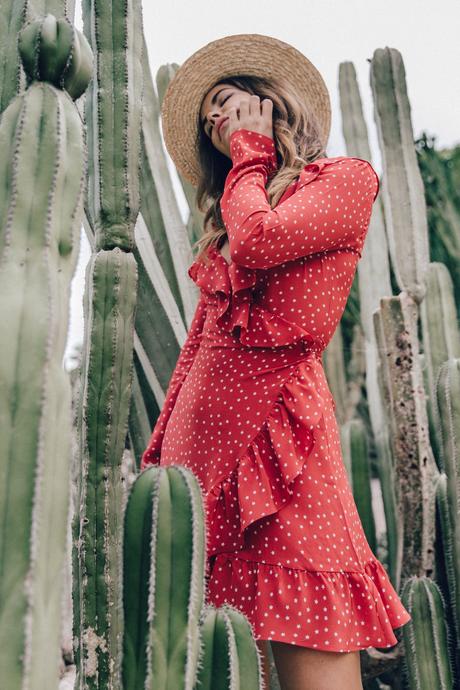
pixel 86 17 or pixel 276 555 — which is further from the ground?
pixel 86 17

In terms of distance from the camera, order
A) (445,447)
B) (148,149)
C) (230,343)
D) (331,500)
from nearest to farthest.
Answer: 1. (331,500)
2. (230,343)
3. (445,447)
4. (148,149)

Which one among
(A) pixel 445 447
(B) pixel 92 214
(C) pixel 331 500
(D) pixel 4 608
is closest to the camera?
(D) pixel 4 608

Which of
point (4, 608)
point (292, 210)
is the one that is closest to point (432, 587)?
point (292, 210)

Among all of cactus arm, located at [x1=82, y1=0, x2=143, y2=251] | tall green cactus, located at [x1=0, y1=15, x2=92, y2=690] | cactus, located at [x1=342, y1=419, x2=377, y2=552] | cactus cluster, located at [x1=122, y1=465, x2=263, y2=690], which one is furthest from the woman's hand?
cactus, located at [x1=342, y1=419, x2=377, y2=552]

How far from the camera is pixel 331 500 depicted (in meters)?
1.67

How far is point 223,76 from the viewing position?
2350 mm

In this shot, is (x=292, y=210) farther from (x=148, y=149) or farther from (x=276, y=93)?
(x=148, y=149)

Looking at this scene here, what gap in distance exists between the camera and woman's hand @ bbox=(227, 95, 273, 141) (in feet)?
6.69

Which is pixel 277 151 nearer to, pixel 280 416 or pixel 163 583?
pixel 280 416

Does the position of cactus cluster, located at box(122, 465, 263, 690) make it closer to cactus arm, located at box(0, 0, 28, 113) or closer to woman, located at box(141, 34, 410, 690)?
woman, located at box(141, 34, 410, 690)

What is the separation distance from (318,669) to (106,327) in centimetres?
99

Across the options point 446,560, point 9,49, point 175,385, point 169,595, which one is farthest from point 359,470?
point 9,49

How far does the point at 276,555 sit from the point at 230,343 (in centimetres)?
53

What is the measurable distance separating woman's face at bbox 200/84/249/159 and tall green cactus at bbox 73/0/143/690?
23 centimetres
